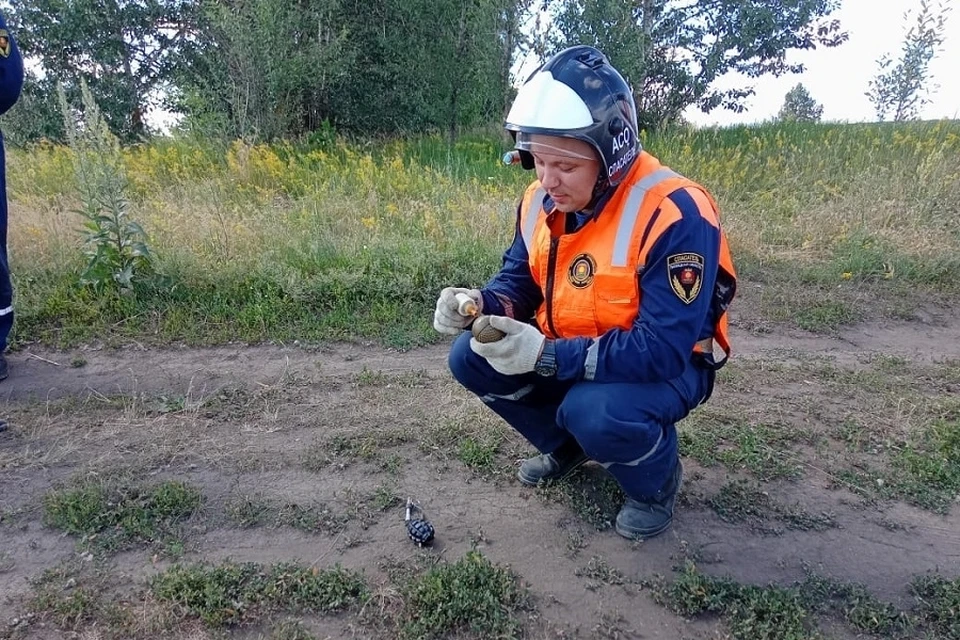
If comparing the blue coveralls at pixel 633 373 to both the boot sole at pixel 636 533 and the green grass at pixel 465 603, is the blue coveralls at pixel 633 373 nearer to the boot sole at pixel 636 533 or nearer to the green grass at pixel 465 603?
the boot sole at pixel 636 533

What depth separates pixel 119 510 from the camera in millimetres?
3117

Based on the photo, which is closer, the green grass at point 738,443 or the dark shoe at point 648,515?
the dark shoe at point 648,515

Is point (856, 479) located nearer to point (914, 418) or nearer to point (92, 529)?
point (914, 418)

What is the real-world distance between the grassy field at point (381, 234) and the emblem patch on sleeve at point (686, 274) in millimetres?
2867

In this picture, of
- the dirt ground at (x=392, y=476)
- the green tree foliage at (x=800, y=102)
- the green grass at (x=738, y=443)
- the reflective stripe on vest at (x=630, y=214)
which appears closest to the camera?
the reflective stripe on vest at (x=630, y=214)

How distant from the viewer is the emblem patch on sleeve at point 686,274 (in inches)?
95.0

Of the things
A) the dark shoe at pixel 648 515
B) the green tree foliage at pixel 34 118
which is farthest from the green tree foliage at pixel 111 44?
the dark shoe at pixel 648 515

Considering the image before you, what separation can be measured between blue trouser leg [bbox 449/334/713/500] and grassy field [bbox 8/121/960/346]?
2.04m

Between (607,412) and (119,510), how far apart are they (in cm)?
213

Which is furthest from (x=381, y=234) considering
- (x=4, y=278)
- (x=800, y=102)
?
(x=800, y=102)

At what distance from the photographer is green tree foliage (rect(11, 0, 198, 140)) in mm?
14594

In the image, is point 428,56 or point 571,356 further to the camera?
point 428,56

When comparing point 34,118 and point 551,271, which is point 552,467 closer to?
point 551,271

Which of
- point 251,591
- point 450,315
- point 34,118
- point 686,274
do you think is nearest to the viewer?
point 686,274
